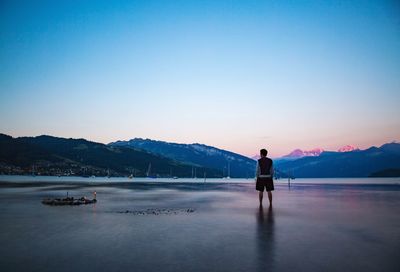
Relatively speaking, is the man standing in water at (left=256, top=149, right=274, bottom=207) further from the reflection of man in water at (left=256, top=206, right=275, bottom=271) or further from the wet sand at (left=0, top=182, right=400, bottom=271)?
the reflection of man in water at (left=256, top=206, right=275, bottom=271)

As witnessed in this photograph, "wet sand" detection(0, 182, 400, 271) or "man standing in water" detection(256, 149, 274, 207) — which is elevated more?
"man standing in water" detection(256, 149, 274, 207)

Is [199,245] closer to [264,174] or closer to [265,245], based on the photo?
[265,245]

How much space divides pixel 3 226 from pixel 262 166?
1328 centimetres

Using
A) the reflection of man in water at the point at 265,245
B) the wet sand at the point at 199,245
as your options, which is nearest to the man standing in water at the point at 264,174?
the wet sand at the point at 199,245

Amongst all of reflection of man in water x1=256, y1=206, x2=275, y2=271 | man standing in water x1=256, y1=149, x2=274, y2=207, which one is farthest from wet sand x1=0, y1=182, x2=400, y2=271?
man standing in water x1=256, y1=149, x2=274, y2=207

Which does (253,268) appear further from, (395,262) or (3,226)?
(3,226)

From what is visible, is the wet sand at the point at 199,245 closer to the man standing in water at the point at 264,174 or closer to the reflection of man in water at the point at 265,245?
the reflection of man in water at the point at 265,245

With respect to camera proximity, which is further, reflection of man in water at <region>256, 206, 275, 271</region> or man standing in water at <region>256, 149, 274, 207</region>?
man standing in water at <region>256, 149, 274, 207</region>

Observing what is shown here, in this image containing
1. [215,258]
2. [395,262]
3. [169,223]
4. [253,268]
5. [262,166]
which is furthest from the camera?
[262,166]

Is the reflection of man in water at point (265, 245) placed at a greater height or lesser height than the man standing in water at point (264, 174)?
lesser

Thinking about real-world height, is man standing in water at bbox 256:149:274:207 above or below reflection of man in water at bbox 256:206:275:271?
above

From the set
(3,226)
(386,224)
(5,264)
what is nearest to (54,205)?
(3,226)

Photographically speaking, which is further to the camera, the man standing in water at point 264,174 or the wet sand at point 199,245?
the man standing in water at point 264,174

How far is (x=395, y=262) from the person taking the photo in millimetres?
6852
